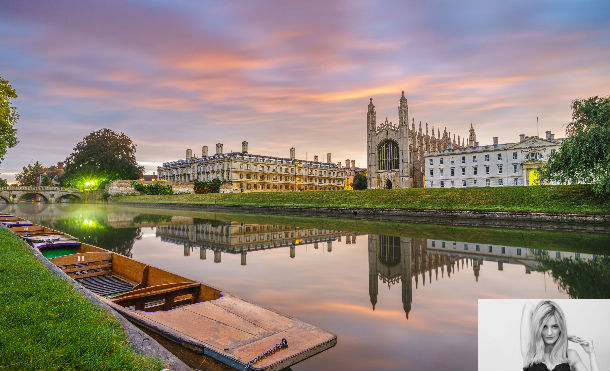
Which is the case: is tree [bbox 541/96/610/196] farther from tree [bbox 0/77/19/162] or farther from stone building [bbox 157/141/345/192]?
stone building [bbox 157/141/345/192]

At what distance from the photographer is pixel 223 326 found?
499 cm

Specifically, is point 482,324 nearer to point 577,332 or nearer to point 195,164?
point 577,332

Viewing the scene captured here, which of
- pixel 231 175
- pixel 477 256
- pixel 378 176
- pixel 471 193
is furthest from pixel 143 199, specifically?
pixel 477 256

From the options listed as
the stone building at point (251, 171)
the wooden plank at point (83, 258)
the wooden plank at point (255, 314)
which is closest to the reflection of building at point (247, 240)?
the wooden plank at point (83, 258)

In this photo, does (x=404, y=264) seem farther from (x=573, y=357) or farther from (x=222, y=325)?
(x=573, y=357)

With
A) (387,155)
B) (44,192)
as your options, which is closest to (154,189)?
(44,192)

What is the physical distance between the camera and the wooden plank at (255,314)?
4.99 m

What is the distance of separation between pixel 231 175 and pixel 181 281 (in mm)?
83520

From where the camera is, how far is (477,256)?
1324cm

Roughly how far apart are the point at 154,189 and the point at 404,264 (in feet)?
247

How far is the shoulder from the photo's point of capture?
11.6 feet

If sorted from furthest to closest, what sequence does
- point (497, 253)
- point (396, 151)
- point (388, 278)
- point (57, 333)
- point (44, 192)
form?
point (44, 192)
point (396, 151)
point (497, 253)
point (388, 278)
point (57, 333)

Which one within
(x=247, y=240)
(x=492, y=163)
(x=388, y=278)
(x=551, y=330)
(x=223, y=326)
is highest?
(x=492, y=163)

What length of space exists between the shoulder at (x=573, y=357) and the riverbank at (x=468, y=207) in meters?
22.5
